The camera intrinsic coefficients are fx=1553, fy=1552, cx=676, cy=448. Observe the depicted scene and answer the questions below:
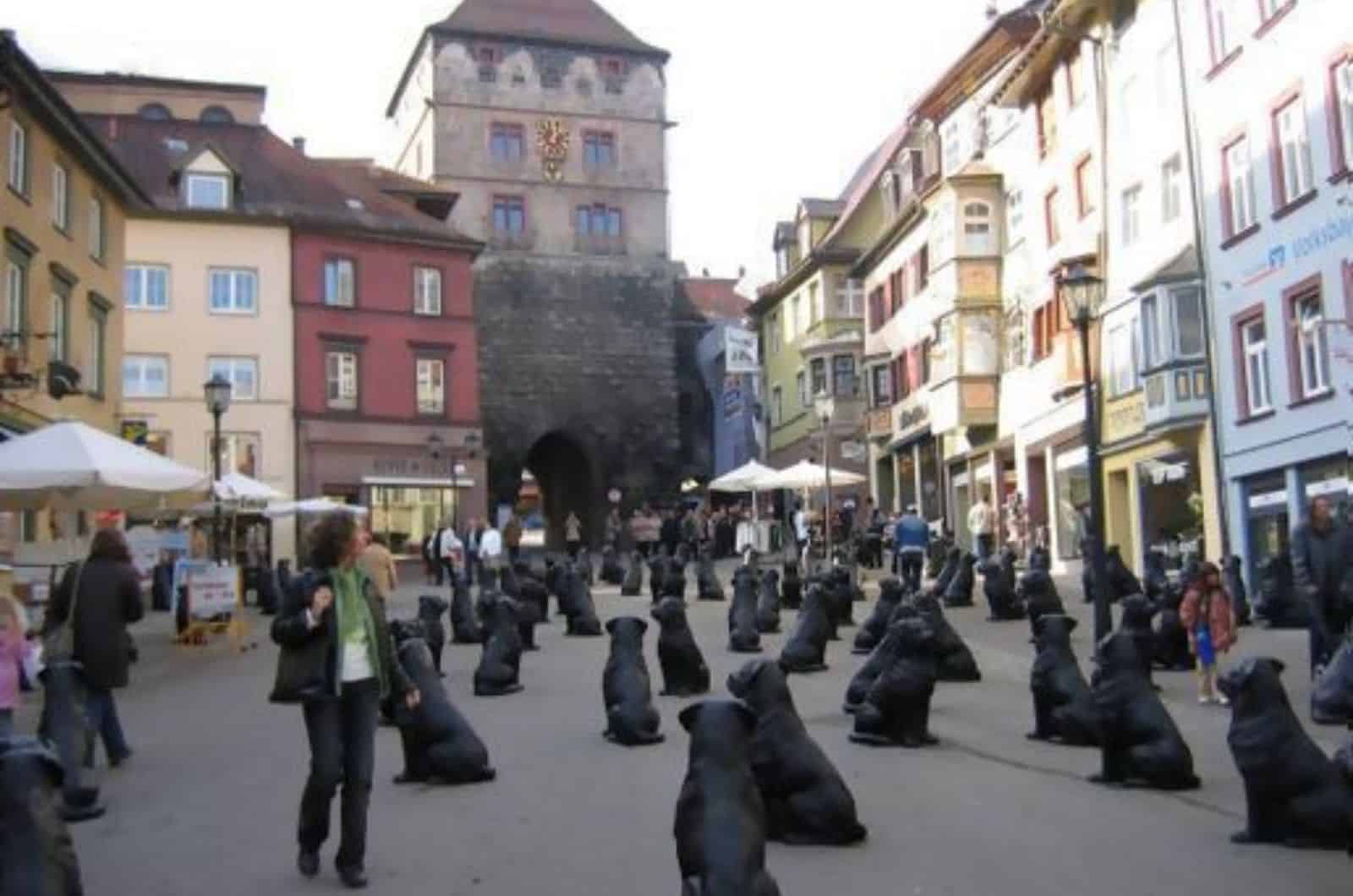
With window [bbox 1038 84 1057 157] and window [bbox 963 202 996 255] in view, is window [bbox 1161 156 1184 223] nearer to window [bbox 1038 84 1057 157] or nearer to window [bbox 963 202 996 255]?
window [bbox 1038 84 1057 157]

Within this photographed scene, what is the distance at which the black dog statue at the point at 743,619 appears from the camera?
738 inches

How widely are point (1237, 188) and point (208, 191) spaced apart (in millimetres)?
32012

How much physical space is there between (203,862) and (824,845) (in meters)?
3.20

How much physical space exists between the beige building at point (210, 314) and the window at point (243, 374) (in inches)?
1.4

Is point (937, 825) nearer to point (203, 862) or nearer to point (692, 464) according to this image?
point (203, 862)

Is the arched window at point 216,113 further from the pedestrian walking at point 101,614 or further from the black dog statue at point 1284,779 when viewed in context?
the black dog statue at point 1284,779

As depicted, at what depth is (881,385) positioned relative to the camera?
1965 inches

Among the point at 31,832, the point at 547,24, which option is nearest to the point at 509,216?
the point at 547,24

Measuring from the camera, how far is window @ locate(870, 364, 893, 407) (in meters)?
49.3

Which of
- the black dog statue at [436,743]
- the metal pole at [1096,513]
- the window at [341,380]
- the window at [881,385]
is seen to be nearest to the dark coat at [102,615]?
the black dog statue at [436,743]

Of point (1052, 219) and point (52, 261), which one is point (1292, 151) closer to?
point (1052, 219)

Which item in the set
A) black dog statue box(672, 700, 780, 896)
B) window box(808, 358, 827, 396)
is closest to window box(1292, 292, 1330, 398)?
black dog statue box(672, 700, 780, 896)

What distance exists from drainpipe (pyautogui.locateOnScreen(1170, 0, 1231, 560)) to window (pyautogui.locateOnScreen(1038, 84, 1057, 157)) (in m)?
7.06

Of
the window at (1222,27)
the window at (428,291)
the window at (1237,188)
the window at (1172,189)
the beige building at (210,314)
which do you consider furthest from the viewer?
the window at (428,291)
